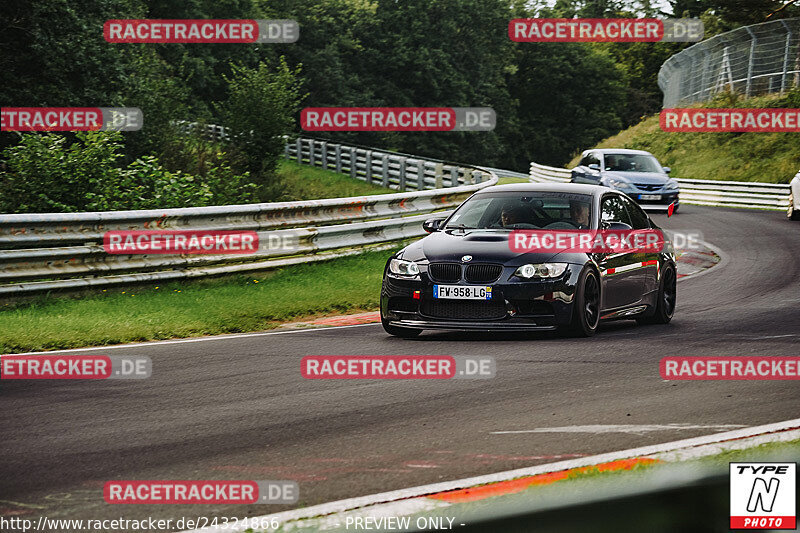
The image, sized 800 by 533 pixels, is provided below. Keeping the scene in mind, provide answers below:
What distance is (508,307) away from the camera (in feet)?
33.6

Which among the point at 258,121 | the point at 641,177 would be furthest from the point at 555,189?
the point at 258,121

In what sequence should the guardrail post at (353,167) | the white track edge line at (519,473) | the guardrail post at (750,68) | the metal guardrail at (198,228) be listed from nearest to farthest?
the white track edge line at (519,473)
the metal guardrail at (198,228)
the guardrail post at (750,68)
the guardrail post at (353,167)

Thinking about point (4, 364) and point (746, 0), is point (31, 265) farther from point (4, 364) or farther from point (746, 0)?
point (746, 0)

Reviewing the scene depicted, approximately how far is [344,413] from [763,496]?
3266mm

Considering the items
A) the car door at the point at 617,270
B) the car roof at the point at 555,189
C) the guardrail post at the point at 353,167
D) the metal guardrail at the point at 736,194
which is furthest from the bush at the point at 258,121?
the car door at the point at 617,270

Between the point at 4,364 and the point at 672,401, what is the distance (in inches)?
220

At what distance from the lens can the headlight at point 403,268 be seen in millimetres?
10586

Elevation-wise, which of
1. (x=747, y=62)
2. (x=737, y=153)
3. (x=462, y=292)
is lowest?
(x=462, y=292)

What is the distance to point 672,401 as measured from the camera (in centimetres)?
752

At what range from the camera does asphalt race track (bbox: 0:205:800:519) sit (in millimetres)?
5688

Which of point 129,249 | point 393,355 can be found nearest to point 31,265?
point 129,249

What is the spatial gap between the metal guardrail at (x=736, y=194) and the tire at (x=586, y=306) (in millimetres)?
24121

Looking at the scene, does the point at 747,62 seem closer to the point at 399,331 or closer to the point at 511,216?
the point at 511,216

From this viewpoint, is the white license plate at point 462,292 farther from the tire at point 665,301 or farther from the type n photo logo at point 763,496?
the type n photo logo at point 763,496
